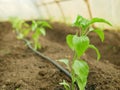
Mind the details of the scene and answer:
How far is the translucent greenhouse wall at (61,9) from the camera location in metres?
3.53

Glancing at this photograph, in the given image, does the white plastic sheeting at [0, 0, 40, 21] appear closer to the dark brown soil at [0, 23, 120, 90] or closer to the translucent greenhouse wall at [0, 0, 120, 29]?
the translucent greenhouse wall at [0, 0, 120, 29]

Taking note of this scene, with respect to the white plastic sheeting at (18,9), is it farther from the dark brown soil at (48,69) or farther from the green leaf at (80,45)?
the green leaf at (80,45)

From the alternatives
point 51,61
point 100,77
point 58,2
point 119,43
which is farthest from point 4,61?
point 58,2

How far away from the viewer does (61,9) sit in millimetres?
5277

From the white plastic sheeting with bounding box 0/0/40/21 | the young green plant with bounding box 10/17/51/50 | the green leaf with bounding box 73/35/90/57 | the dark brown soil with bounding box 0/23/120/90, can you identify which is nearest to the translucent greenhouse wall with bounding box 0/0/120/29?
the white plastic sheeting with bounding box 0/0/40/21

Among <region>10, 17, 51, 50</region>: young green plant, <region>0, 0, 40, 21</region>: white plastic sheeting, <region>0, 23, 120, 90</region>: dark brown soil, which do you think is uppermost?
<region>0, 0, 40, 21</region>: white plastic sheeting

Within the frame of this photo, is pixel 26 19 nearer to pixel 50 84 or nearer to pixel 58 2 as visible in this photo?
pixel 58 2

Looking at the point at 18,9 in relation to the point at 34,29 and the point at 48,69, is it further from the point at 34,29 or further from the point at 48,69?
the point at 48,69

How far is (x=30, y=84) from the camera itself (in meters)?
1.92

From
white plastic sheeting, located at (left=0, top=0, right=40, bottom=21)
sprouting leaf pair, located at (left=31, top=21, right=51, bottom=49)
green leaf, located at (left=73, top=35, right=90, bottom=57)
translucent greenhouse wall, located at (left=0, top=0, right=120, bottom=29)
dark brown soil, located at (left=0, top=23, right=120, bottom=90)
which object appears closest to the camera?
green leaf, located at (left=73, top=35, right=90, bottom=57)

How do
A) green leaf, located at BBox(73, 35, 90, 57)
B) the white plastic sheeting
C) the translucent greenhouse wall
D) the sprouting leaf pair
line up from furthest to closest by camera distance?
the white plastic sheeting
the translucent greenhouse wall
the sprouting leaf pair
green leaf, located at BBox(73, 35, 90, 57)

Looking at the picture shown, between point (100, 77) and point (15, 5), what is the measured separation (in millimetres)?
4941

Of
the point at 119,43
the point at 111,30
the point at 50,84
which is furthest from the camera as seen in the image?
the point at 111,30

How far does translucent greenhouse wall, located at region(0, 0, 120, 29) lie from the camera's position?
3533 mm
